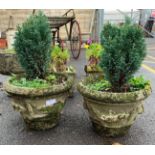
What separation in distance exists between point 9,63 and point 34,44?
129 centimetres

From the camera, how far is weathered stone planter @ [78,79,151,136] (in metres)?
2.33

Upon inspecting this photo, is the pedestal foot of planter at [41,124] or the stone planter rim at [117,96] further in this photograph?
the pedestal foot of planter at [41,124]

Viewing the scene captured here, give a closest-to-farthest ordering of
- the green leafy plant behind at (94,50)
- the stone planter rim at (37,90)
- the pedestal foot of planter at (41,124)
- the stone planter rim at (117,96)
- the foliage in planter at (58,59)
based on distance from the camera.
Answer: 1. the stone planter rim at (117,96)
2. the stone planter rim at (37,90)
3. the pedestal foot of planter at (41,124)
4. the green leafy plant behind at (94,50)
5. the foliage in planter at (58,59)

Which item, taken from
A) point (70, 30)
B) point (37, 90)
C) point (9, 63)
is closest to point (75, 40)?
point (70, 30)

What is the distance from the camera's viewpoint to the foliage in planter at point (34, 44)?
8.66 ft

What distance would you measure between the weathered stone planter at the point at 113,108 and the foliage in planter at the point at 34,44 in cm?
46

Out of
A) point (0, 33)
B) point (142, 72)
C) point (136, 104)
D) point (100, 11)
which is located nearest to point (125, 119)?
point (136, 104)

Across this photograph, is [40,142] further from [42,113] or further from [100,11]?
[100,11]

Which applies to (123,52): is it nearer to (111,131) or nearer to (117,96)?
(117,96)

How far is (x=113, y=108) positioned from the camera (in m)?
2.39

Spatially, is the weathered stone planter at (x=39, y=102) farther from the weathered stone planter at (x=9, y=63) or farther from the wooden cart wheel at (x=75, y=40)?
the wooden cart wheel at (x=75, y=40)

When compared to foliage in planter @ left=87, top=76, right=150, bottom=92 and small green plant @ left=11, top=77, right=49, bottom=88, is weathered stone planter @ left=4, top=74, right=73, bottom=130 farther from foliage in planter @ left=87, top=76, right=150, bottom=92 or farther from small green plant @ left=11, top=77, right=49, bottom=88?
foliage in planter @ left=87, top=76, right=150, bottom=92

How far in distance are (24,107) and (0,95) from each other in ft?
4.38

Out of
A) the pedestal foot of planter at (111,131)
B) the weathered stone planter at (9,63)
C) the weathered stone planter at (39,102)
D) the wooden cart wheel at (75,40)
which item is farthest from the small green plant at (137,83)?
the wooden cart wheel at (75,40)
